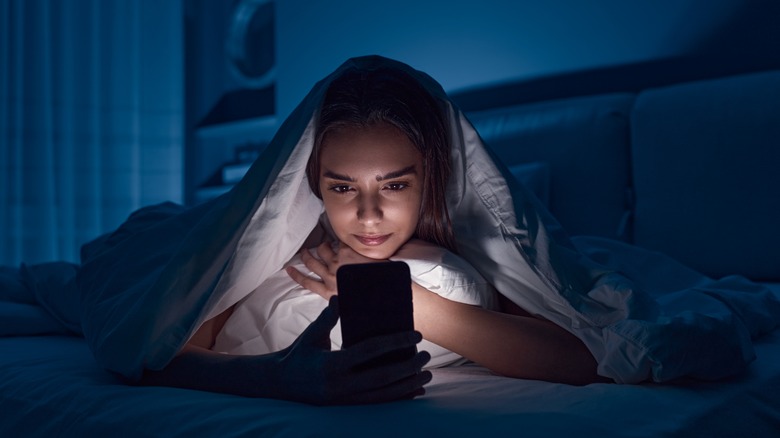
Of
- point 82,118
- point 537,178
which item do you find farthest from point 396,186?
point 82,118

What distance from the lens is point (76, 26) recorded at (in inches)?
145

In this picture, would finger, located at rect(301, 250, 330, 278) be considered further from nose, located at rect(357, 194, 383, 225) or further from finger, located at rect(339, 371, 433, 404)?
finger, located at rect(339, 371, 433, 404)

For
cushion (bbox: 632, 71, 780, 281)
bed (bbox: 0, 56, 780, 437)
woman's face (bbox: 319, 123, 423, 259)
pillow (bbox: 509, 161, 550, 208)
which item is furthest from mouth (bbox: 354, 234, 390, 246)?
cushion (bbox: 632, 71, 780, 281)

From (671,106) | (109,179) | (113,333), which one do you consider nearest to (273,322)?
(113,333)

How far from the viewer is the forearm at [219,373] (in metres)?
0.86

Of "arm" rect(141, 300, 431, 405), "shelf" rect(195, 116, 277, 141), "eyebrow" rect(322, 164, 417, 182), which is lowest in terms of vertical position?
"arm" rect(141, 300, 431, 405)

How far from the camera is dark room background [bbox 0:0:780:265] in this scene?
283 centimetres

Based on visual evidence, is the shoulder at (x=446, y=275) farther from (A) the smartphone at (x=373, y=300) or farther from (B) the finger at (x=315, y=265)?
(A) the smartphone at (x=373, y=300)

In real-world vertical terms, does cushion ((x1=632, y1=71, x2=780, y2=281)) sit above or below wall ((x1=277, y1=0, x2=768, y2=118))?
below

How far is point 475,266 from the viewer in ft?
3.87

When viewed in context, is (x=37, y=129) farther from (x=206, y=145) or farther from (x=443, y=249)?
(x=443, y=249)

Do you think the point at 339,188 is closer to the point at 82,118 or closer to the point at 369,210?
the point at 369,210

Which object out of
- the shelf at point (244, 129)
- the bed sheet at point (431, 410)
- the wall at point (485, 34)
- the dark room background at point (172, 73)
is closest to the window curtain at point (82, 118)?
the dark room background at point (172, 73)

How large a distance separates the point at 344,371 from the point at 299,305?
31 cm
